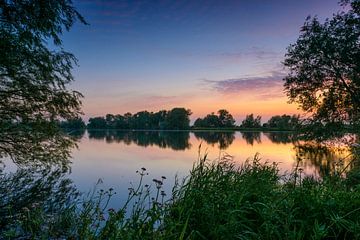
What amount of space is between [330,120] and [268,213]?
18715 mm

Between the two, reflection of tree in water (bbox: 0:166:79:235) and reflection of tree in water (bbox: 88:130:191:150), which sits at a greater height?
reflection of tree in water (bbox: 0:166:79:235)

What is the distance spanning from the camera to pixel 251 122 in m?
144

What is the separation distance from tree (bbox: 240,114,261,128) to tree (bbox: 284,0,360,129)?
124m

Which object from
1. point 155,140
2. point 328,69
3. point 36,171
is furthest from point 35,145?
point 155,140

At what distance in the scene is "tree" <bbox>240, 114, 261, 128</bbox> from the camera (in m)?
143

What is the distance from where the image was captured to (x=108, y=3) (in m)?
25.1

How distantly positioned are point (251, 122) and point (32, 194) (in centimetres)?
13922

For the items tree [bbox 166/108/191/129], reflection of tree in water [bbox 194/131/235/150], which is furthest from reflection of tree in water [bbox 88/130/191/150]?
tree [bbox 166/108/191/129]

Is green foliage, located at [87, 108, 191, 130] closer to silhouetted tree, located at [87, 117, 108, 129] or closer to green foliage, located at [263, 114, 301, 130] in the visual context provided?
silhouetted tree, located at [87, 117, 108, 129]

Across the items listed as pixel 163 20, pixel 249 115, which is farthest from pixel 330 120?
pixel 249 115

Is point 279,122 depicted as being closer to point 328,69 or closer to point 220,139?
point 220,139

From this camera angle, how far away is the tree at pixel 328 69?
19.3m

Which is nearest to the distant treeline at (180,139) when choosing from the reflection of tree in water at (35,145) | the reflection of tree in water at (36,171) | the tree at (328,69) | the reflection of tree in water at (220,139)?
the reflection of tree in water at (220,139)

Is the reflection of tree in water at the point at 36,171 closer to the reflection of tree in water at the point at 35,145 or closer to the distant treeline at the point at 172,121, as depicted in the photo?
the reflection of tree in water at the point at 35,145
